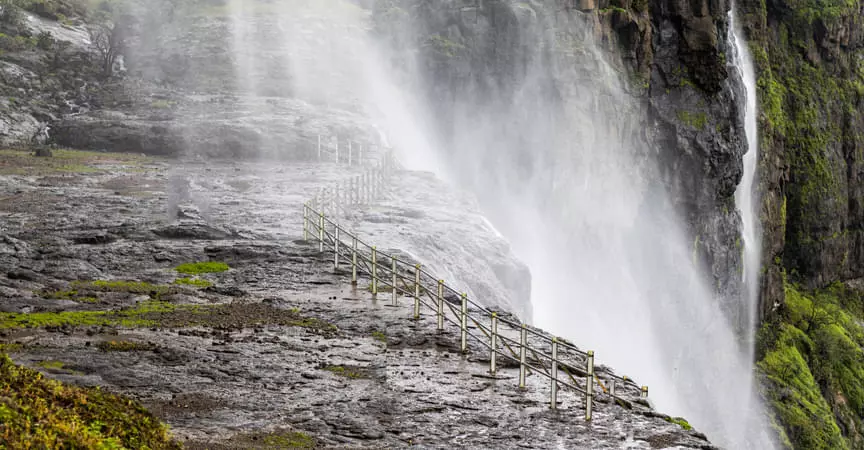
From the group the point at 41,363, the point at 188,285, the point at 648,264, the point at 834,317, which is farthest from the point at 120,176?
the point at 834,317

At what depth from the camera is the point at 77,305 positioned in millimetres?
18500

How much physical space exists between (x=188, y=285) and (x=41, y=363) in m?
7.76

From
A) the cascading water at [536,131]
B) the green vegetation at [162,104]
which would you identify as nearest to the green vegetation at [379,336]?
the cascading water at [536,131]

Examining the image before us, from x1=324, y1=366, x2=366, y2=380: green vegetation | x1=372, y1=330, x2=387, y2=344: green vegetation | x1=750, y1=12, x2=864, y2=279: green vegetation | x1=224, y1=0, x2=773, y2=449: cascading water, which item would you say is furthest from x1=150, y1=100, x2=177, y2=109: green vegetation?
x1=750, y1=12, x2=864, y2=279: green vegetation

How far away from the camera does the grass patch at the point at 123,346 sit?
49.5 feet

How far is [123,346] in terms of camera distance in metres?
15.3

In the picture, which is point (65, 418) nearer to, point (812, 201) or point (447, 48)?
point (447, 48)

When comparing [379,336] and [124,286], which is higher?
[124,286]

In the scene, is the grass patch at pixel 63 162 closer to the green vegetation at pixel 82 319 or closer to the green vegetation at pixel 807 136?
the green vegetation at pixel 82 319

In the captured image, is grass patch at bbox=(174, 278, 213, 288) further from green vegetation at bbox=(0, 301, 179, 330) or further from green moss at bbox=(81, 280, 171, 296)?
green vegetation at bbox=(0, 301, 179, 330)

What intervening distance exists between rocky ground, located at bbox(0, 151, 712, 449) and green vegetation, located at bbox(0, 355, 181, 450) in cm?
144

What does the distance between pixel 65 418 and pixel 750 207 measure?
74.2 meters

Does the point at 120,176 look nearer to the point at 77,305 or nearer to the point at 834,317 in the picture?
the point at 77,305

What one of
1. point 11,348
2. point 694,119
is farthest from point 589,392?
point 694,119
